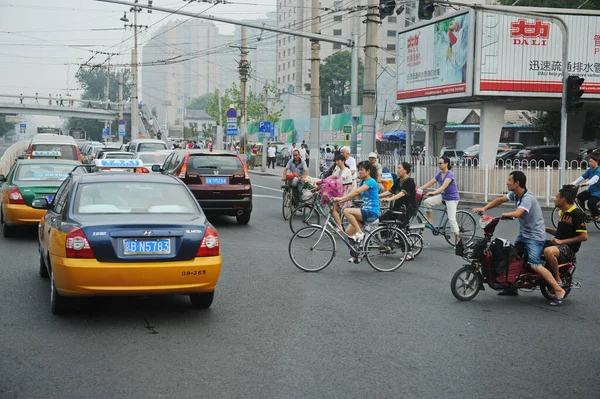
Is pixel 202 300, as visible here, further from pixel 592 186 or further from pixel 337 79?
pixel 337 79

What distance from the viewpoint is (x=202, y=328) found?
7.45m

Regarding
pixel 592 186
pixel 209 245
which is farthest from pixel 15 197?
pixel 592 186

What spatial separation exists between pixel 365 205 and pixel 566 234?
3396 mm

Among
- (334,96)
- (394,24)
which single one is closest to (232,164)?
(334,96)

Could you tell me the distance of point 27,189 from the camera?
1380cm

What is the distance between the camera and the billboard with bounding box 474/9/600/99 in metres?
26.0

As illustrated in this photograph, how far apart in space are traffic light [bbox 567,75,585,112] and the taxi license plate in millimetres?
15052

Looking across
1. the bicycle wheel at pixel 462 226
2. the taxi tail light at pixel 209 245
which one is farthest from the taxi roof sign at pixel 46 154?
the taxi tail light at pixel 209 245

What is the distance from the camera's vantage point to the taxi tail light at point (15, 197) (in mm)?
13695

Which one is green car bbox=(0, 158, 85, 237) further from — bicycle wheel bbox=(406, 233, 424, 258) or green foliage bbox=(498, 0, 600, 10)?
green foliage bbox=(498, 0, 600, 10)

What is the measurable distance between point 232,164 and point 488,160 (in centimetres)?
1244

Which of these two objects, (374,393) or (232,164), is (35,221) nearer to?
(232,164)

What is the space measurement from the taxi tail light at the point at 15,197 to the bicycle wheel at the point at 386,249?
6.35 meters

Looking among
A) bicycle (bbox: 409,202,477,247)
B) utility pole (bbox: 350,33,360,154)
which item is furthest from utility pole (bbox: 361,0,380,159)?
bicycle (bbox: 409,202,477,247)
